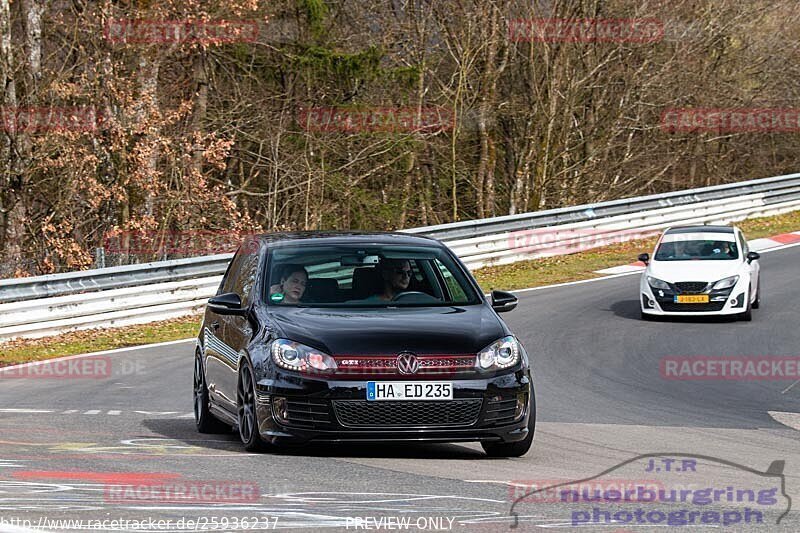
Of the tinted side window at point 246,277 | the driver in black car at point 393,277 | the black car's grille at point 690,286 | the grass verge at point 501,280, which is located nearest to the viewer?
the driver in black car at point 393,277

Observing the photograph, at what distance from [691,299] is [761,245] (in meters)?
9.45

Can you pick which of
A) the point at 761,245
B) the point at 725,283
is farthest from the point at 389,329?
the point at 761,245

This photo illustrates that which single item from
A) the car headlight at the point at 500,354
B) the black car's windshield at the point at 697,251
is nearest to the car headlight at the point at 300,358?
the car headlight at the point at 500,354

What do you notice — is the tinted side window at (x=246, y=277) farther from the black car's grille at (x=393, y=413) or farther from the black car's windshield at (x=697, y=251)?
the black car's windshield at (x=697, y=251)

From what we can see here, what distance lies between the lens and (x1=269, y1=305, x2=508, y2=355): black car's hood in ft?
27.8

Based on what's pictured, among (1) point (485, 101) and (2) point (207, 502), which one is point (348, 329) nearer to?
(2) point (207, 502)

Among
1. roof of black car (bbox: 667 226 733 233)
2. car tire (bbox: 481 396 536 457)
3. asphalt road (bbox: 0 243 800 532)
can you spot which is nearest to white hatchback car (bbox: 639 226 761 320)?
roof of black car (bbox: 667 226 733 233)

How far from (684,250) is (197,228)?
11.7 m

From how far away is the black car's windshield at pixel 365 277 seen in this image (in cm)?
945

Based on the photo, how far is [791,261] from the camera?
26.0 metres

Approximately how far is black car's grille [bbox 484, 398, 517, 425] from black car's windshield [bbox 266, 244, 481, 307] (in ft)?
3.49

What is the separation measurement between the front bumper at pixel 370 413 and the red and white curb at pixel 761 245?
17.3 m

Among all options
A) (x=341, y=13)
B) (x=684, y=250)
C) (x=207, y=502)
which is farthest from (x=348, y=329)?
(x=341, y=13)

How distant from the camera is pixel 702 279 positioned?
65.0 feet
